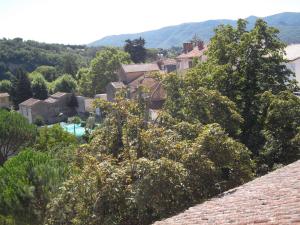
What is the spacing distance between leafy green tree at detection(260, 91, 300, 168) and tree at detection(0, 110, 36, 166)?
20.3 m

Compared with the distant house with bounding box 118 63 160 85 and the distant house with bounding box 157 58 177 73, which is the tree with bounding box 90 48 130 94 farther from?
the distant house with bounding box 157 58 177 73

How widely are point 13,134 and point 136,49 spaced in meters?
63.1

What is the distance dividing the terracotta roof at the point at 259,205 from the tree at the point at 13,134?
24.8 meters

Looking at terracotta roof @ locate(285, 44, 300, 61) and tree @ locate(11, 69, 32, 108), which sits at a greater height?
terracotta roof @ locate(285, 44, 300, 61)

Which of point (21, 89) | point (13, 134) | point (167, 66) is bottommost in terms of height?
point (21, 89)

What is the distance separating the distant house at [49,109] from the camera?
211 feet

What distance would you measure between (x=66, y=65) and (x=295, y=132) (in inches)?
3481

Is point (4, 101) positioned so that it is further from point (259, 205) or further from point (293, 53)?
point (259, 205)

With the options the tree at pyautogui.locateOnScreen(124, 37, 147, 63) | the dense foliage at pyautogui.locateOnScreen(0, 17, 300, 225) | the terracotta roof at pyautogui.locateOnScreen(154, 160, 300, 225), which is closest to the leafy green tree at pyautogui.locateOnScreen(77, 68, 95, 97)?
the tree at pyautogui.locateOnScreen(124, 37, 147, 63)

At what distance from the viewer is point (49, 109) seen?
6625 cm

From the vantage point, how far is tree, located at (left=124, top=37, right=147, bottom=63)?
9244 centimetres

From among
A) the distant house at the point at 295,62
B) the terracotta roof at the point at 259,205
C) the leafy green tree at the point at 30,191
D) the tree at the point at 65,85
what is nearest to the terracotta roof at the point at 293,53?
the distant house at the point at 295,62

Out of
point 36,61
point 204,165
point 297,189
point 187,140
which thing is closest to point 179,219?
point 297,189

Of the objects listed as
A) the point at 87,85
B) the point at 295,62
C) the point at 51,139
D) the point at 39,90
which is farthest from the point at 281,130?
the point at 39,90
